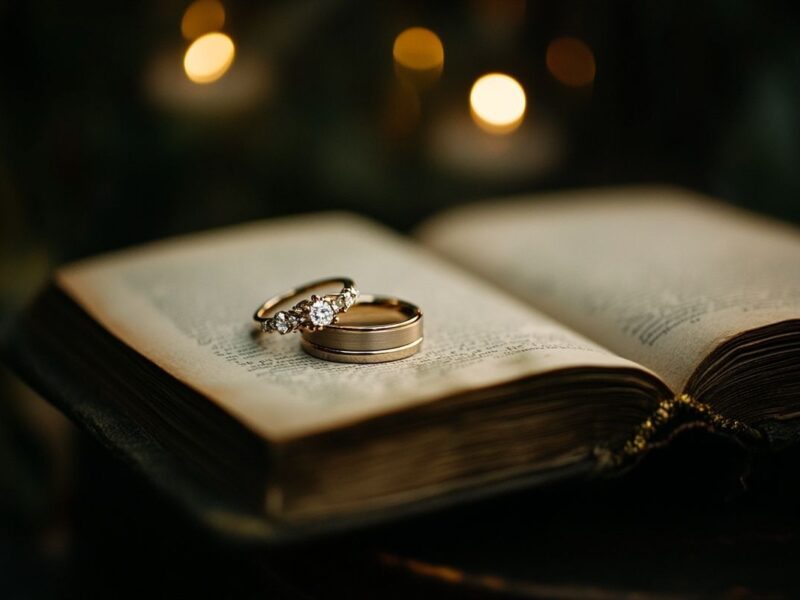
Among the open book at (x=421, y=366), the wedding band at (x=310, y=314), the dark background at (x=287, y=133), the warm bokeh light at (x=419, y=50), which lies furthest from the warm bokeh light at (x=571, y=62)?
the wedding band at (x=310, y=314)

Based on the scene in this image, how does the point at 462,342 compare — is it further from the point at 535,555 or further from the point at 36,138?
the point at 36,138

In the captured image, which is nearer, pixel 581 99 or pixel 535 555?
pixel 535 555

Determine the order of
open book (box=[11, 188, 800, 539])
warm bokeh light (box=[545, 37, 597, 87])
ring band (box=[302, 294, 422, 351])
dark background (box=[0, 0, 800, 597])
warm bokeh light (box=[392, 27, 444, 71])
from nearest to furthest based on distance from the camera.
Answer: open book (box=[11, 188, 800, 539])
ring band (box=[302, 294, 422, 351])
dark background (box=[0, 0, 800, 597])
warm bokeh light (box=[392, 27, 444, 71])
warm bokeh light (box=[545, 37, 597, 87])

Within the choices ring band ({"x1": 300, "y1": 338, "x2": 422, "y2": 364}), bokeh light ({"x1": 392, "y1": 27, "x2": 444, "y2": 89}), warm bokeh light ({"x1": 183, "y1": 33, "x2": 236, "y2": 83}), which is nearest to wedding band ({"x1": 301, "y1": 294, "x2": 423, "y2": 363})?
ring band ({"x1": 300, "y1": 338, "x2": 422, "y2": 364})

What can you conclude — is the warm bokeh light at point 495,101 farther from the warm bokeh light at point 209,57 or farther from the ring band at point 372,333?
the ring band at point 372,333

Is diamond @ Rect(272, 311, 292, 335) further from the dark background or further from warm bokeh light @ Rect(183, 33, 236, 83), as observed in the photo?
warm bokeh light @ Rect(183, 33, 236, 83)

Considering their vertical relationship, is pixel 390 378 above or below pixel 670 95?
below

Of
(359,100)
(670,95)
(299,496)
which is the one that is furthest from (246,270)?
(670,95)
